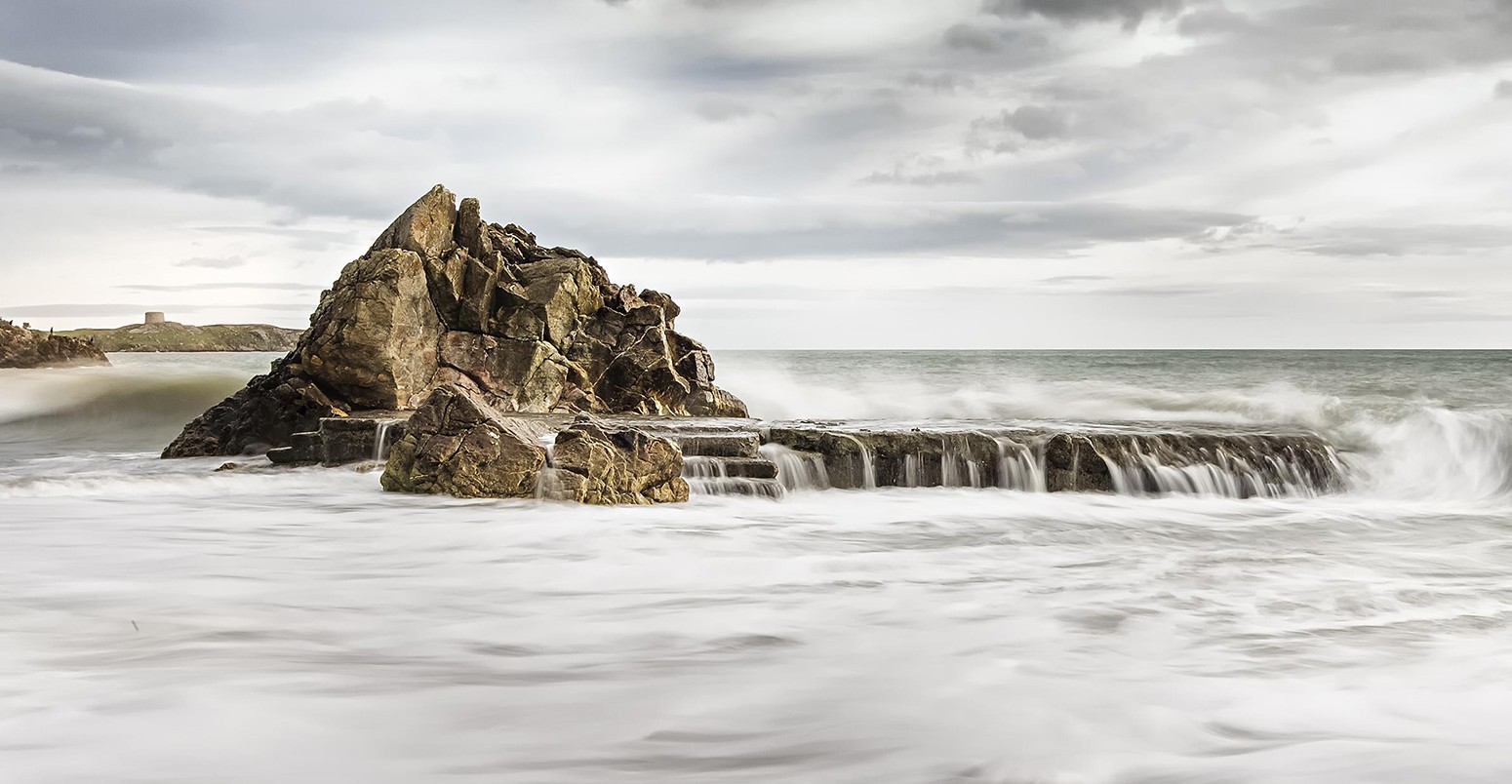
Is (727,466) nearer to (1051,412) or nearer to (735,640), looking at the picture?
(735,640)

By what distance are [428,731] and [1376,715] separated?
123 inches

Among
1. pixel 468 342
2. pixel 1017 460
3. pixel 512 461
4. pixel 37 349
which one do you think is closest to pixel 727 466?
pixel 512 461

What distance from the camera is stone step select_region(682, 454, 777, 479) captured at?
9148 mm

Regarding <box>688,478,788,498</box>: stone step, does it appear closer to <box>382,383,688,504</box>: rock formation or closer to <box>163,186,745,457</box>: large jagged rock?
<box>382,383,688,504</box>: rock formation

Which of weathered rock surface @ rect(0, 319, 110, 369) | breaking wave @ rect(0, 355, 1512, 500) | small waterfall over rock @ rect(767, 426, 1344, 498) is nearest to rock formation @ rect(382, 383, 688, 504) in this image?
small waterfall over rock @ rect(767, 426, 1344, 498)

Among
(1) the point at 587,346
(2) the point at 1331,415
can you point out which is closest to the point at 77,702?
(1) the point at 587,346

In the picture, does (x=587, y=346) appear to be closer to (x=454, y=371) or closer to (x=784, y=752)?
(x=454, y=371)

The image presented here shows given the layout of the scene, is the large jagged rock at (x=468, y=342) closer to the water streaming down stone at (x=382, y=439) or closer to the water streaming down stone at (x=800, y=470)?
the water streaming down stone at (x=382, y=439)

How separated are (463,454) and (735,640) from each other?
4.58 metres

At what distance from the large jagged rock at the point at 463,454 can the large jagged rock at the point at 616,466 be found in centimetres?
29

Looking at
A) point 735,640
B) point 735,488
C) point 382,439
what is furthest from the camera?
point 382,439

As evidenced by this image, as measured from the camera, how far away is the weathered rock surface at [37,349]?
100 feet

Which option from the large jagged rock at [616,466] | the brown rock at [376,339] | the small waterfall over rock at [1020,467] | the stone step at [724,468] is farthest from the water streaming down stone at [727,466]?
the brown rock at [376,339]

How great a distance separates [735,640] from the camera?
14.0 feet
